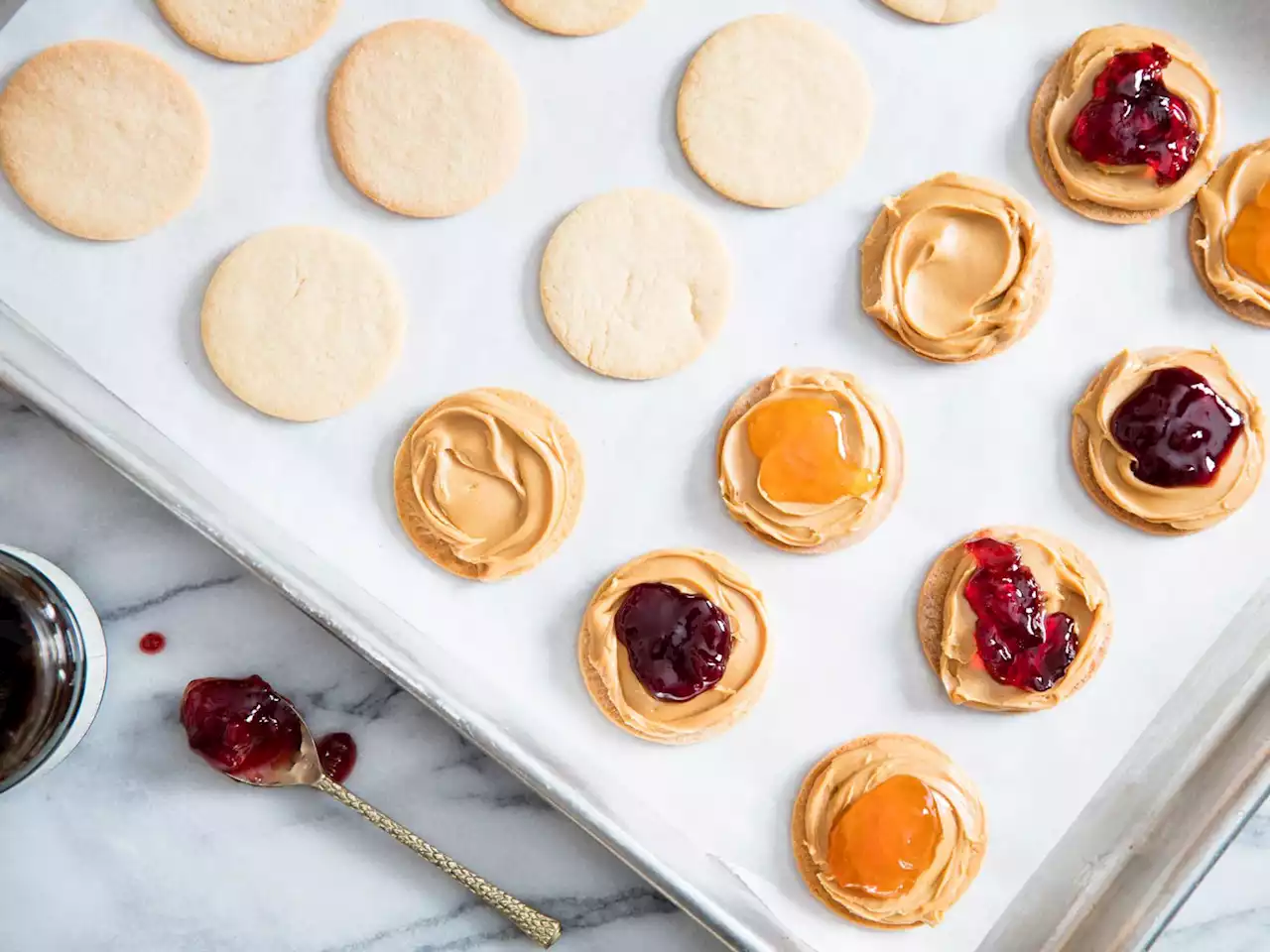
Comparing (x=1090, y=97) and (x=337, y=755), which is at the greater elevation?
(x=1090, y=97)

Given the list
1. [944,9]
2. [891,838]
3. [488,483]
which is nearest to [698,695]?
[891,838]

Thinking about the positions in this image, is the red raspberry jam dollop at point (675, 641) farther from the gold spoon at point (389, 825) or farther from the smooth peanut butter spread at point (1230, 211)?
the smooth peanut butter spread at point (1230, 211)

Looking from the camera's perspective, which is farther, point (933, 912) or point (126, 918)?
point (126, 918)

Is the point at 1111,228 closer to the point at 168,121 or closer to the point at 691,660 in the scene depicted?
the point at 691,660

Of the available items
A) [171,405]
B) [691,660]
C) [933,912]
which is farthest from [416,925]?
[171,405]

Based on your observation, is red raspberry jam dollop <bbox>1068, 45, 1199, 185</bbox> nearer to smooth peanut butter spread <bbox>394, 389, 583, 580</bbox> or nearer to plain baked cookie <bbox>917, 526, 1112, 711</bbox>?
plain baked cookie <bbox>917, 526, 1112, 711</bbox>

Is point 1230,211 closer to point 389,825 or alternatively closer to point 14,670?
point 389,825

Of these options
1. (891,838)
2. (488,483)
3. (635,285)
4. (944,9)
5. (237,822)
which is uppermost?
(944,9)
